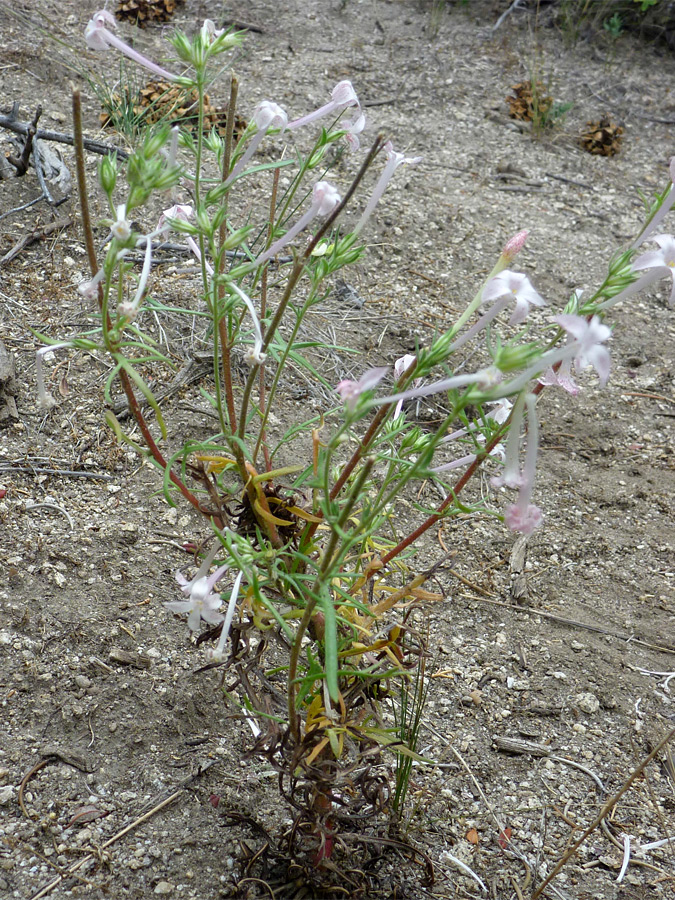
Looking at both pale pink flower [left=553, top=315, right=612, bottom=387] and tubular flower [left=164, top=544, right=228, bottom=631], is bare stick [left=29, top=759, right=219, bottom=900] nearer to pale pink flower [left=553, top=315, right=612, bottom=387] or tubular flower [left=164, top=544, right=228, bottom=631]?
tubular flower [left=164, top=544, right=228, bottom=631]

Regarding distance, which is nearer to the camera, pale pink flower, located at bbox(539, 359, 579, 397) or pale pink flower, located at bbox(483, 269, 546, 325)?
pale pink flower, located at bbox(483, 269, 546, 325)

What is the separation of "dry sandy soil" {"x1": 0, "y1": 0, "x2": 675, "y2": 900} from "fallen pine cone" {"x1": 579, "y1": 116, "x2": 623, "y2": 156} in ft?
3.39

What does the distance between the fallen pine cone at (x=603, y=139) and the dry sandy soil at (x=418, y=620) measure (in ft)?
3.39

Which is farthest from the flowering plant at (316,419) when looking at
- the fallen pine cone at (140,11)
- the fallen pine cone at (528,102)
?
the fallen pine cone at (140,11)

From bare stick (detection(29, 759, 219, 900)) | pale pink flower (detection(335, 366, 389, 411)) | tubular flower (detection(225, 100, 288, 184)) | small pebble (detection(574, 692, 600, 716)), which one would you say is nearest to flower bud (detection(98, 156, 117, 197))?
tubular flower (detection(225, 100, 288, 184))

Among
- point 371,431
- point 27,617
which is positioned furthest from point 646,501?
point 27,617

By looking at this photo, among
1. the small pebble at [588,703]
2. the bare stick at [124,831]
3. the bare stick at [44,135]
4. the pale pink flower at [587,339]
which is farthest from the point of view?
the bare stick at [44,135]

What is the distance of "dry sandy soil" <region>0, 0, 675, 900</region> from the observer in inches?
57.2

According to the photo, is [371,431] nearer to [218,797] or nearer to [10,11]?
Result: [218,797]

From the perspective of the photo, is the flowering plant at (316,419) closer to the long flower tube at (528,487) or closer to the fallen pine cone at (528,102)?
the long flower tube at (528,487)

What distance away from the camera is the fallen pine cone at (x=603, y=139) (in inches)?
172

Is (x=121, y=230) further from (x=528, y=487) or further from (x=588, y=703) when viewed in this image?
(x=588, y=703)

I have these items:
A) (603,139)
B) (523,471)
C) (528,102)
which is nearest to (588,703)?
(523,471)

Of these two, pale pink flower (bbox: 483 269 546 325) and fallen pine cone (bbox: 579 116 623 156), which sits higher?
pale pink flower (bbox: 483 269 546 325)
